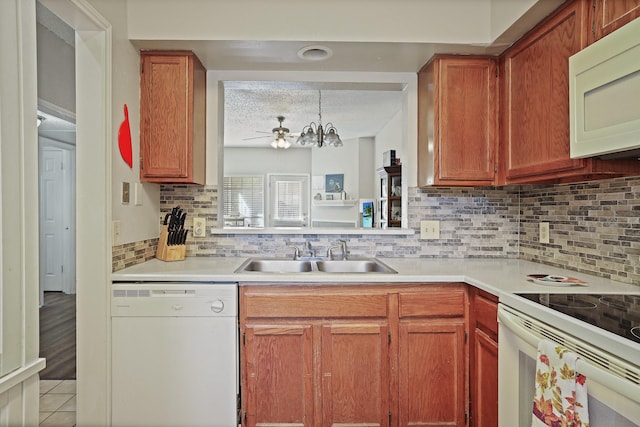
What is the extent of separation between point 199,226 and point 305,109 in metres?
2.88

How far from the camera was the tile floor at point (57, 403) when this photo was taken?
2074 mm

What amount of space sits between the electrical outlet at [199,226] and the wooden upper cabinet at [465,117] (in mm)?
1470

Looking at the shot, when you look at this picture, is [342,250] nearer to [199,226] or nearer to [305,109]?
[199,226]

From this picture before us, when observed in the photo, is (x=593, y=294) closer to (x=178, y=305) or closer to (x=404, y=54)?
(x=404, y=54)

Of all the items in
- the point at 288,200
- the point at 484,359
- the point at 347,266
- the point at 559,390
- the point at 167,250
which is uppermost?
the point at 288,200

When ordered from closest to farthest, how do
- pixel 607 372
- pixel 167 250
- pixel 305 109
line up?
pixel 607 372 → pixel 167 250 → pixel 305 109

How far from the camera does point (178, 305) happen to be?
1.73 m

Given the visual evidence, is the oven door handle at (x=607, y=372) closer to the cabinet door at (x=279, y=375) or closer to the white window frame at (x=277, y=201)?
the cabinet door at (x=279, y=375)

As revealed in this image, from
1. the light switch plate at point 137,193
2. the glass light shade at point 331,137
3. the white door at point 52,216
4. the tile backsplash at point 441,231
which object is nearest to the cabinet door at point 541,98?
the tile backsplash at point 441,231

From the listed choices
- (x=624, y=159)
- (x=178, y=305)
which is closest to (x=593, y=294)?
(x=624, y=159)

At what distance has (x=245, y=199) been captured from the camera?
24.1 ft

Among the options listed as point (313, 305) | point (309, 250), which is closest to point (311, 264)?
point (309, 250)

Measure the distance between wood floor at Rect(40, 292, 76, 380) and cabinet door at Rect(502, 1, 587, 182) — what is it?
3180 mm

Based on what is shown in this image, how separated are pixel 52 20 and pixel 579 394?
319 cm
